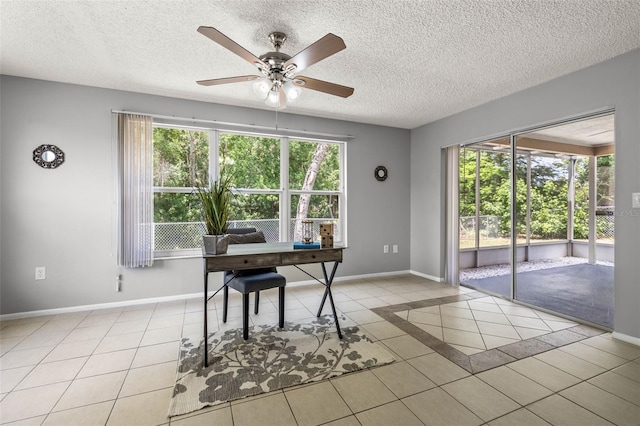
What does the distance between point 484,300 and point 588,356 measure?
1319mm

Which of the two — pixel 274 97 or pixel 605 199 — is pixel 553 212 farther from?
pixel 274 97

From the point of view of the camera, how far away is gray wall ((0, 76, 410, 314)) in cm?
290

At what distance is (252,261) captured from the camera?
214cm

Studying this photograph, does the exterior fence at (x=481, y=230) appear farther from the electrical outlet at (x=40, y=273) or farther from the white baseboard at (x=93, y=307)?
the electrical outlet at (x=40, y=273)

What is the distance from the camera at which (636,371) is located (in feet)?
6.49

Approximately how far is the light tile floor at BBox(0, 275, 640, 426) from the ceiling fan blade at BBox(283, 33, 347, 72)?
205cm

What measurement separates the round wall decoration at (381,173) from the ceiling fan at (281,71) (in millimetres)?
2406

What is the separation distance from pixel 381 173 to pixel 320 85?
2685 mm

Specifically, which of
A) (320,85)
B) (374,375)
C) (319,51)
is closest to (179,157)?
(320,85)

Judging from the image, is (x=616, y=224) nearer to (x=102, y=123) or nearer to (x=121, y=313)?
(x=121, y=313)

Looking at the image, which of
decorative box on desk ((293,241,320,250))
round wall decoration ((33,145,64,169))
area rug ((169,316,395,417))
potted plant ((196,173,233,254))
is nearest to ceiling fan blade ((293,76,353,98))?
potted plant ((196,173,233,254))

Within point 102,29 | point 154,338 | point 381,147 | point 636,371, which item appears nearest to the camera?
point 636,371

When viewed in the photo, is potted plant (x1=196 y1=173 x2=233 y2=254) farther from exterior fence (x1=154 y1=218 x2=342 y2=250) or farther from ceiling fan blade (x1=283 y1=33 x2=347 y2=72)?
exterior fence (x1=154 y1=218 x2=342 y2=250)

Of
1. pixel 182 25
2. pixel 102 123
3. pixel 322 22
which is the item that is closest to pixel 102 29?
pixel 182 25
